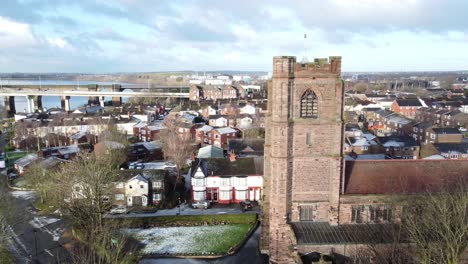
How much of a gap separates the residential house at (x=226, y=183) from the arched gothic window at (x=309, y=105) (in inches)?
696

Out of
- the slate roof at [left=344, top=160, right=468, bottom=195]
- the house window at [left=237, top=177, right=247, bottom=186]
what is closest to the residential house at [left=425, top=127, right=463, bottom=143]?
the house window at [left=237, top=177, right=247, bottom=186]

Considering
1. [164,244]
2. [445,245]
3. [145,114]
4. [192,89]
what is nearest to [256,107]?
[145,114]

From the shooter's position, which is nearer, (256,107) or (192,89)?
(256,107)

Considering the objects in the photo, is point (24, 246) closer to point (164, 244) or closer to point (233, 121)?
point (164, 244)

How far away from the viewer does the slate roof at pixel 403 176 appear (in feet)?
80.8

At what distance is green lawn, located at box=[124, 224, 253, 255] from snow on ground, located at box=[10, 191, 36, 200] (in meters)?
17.2

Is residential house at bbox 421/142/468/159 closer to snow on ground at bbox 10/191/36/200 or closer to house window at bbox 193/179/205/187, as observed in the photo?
house window at bbox 193/179/205/187

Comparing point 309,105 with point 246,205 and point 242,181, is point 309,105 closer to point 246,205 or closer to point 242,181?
point 246,205

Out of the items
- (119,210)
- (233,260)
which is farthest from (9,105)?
(233,260)

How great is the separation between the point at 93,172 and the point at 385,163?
22.5 metres

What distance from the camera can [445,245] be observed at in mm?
19469

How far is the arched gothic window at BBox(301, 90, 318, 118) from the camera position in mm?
23859

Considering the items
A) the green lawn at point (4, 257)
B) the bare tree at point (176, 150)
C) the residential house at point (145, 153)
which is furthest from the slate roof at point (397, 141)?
the green lawn at point (4, 257)

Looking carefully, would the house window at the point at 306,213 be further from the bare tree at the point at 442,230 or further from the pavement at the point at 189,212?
the pavement at the point at 189,212
